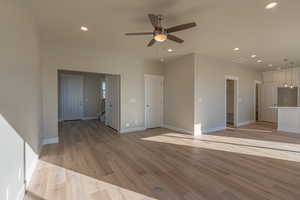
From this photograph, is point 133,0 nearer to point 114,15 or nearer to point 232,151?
point 114,15

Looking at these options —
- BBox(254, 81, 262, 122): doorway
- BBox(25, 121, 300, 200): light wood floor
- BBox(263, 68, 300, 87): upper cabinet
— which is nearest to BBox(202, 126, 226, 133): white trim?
BBox(25, 121, 300, 200): light wood floor

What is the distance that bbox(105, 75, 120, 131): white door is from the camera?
5574 millimetres

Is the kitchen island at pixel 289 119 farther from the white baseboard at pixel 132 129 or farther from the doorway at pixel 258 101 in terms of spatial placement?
the white baseboard at pixel 132 129

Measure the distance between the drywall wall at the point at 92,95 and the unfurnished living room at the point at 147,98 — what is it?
2.55 metres

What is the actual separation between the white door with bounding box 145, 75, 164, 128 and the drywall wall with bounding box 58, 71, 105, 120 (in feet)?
11.8

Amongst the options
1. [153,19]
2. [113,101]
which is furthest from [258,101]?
[153,19]

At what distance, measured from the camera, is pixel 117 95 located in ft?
18.3

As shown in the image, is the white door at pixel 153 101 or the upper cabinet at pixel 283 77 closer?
the white door at pixel 153 101

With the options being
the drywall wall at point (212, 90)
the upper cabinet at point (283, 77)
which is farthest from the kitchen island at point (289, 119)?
the upper cabinet at point (283, 77)

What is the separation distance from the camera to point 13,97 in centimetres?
177

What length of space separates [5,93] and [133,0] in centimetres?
214

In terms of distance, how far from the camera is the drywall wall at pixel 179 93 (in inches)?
207

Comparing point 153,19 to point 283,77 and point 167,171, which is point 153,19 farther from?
point 283,77

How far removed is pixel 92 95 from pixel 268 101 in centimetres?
970
